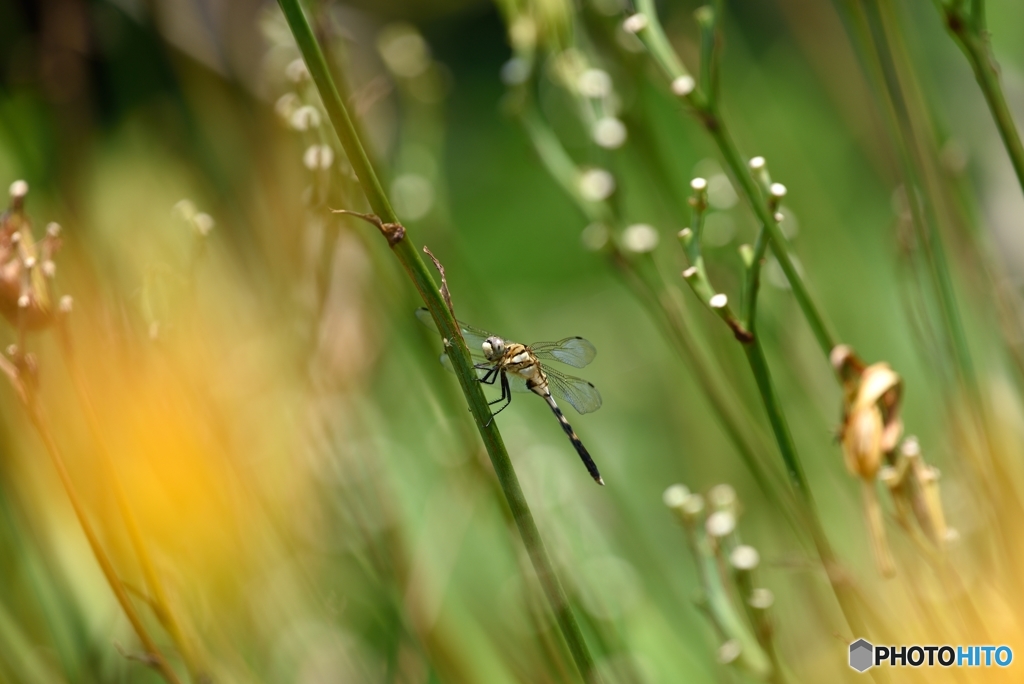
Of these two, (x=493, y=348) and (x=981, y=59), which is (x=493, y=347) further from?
(x=981, y=59)

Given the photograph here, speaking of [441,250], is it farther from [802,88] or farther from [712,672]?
[802,88]

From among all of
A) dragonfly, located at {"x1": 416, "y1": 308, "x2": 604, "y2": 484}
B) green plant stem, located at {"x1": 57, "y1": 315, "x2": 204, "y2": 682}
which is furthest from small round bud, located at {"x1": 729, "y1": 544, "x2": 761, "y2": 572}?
green plant stem, located at {"x1": 57, "y1": 315, "x2": 204, "y2": 682}

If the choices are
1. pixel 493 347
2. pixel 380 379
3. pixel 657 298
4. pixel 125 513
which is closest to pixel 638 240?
pixel 657 298

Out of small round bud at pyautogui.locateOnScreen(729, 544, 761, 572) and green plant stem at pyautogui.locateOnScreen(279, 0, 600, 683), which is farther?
small round bud at pyautogui.locateOnScreen(729, 544, 761, 572)

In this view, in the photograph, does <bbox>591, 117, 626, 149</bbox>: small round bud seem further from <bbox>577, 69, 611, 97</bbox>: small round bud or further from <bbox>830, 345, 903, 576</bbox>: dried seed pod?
<bbox>830, 345, 903, 576</bbox>: dried seed pod

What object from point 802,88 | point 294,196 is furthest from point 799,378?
point 802,88

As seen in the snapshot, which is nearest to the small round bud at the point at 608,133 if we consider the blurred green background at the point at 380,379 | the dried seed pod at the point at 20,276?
the blurred green background at the point at 380,379
